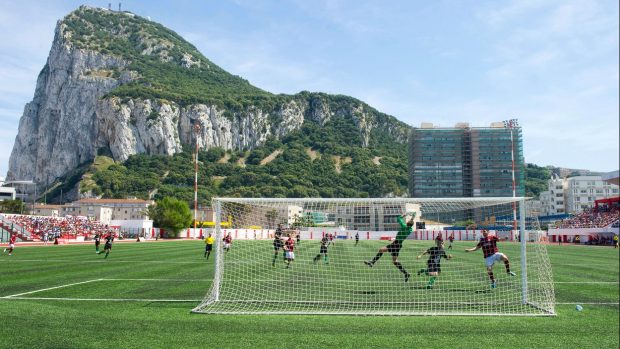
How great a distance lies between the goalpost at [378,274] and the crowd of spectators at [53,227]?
35338 mm

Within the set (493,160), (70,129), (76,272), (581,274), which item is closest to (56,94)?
(70,129)

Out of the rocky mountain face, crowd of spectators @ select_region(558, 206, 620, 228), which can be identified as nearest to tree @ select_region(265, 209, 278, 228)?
crowd of spectators @ select_region(558, 206, 620, 228)

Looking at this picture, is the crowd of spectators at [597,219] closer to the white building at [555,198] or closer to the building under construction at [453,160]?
the building under construction at [453,160]

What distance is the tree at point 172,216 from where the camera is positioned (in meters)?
78.5

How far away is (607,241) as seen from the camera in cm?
4025

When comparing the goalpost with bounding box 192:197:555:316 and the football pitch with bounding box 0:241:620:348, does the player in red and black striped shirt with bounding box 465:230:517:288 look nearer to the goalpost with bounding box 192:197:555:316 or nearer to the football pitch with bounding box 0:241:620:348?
the goalpost with bounding box 192:197:555:316

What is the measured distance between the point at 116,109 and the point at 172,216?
8515cm

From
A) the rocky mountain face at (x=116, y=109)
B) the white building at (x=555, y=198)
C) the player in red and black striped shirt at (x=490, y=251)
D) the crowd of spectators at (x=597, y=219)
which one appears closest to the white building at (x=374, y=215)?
the player in red and black striped shirt at (x=490, y=251)

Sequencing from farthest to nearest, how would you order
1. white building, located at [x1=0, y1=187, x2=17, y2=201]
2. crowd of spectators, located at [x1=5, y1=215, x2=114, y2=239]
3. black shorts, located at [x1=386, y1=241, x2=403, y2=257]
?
1. white building, located at [x1=0, y1=187, x2=17, y2=201]
2. crowd of spectators, located at [x1=5, y1=215, x2=114, y2=239]
3. black shorts, located at [x1=386, y1=241, x2=403, y2=257]

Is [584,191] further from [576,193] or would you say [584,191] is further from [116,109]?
[116,109]

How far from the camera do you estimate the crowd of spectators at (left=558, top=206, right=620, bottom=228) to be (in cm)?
4228

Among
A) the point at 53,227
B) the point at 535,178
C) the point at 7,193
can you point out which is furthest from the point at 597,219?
the point at 535,178

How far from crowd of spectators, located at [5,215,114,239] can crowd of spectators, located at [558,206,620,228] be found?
48989 millimetres

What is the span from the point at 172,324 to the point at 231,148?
170164mm
